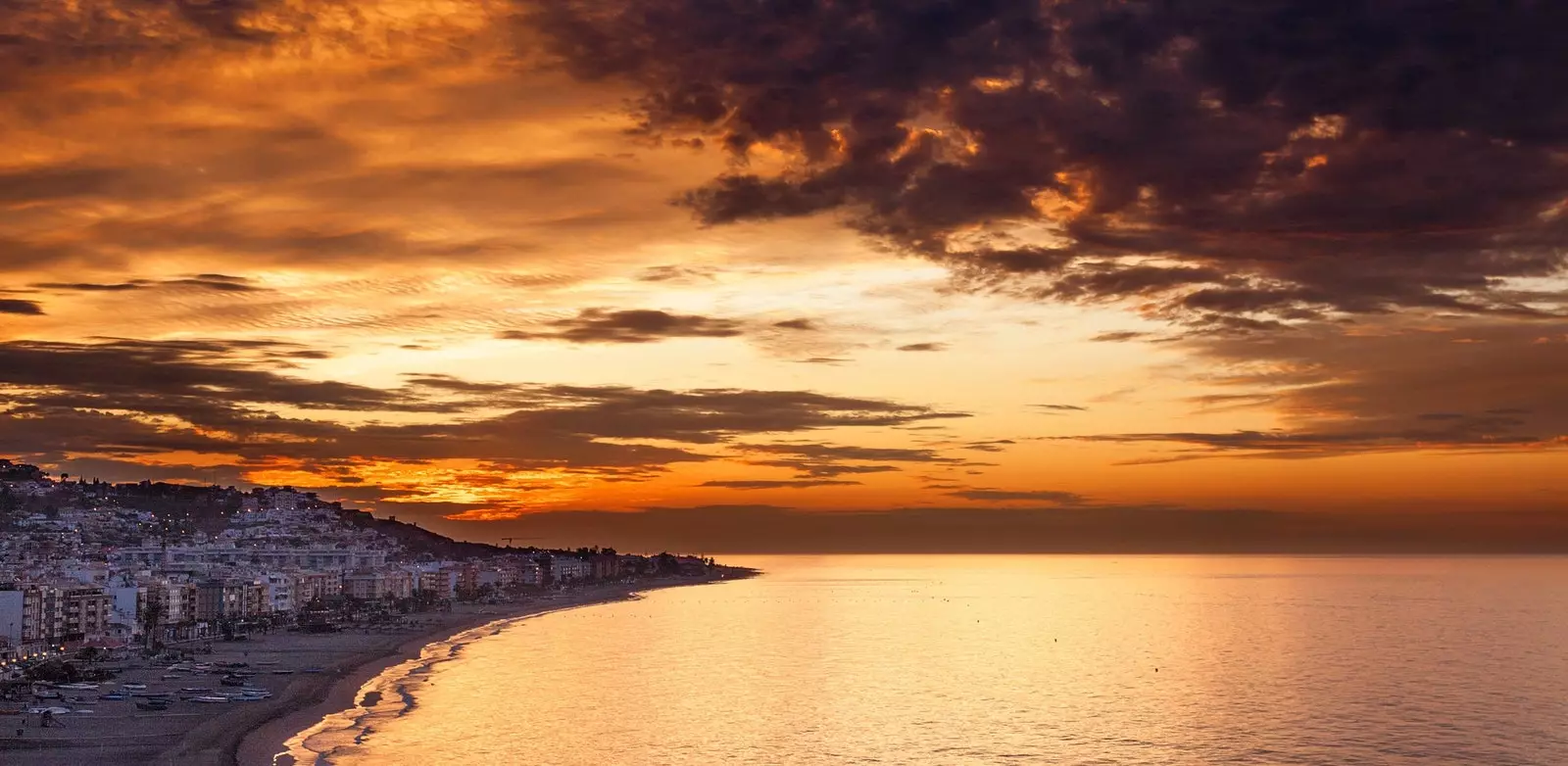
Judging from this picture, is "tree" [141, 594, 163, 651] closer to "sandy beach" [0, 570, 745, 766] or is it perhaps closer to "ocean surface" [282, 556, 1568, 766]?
"sandy beach" [0, 570, 745, 766]

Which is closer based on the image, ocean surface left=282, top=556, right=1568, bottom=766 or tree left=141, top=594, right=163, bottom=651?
ocean surface left=282, top=556, right=1568, bottom=766

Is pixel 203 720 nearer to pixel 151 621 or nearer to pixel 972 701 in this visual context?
pixel 972 701

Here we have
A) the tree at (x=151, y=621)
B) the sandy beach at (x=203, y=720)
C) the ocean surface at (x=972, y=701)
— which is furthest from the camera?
the tree at (x=151, y=621)

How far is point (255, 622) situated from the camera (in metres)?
169

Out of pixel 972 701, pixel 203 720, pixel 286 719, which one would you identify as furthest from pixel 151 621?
pixel 972 701

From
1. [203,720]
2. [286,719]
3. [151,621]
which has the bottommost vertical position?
[286,719]

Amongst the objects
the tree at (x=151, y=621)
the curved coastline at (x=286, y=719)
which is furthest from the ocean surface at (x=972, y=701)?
the tree at (x=151, y=621)

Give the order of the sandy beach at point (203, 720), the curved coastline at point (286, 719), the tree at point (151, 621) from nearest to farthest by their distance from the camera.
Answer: the sandy beach at point (203, 720) < the curved coastline at point (286, 719) < the tree at point (151, 621)

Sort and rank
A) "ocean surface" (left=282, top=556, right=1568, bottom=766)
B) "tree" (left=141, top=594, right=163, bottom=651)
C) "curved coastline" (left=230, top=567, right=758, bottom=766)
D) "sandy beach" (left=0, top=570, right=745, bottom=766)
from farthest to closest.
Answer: "tree" (left=141, top=594, right=163, bottom=651), "ocean surface" (left=282, top=556, right=1568, bottom=766), "curved coastline" (left=230, top=567, right=758, bottom=766), "sandy beach" (left=0, top=570, right=745, bottom=766)

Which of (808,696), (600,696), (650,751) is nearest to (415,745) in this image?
(650,751)

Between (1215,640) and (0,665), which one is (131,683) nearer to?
(0,665)

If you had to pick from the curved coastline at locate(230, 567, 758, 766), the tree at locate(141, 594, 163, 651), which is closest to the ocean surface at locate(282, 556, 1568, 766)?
the curved coastline at locate(230, 567, 758, 766)

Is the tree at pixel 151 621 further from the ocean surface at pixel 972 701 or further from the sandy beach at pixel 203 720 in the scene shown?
the ocean surface at pixel 972 701

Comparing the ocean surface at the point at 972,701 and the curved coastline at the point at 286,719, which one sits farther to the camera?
the ocean surface at the point at 972,701
